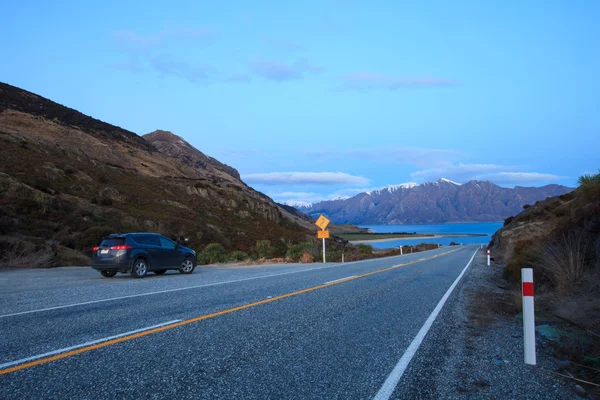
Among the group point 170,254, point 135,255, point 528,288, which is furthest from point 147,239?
point 528,288

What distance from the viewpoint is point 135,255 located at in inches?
598

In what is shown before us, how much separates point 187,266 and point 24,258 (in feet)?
24.4

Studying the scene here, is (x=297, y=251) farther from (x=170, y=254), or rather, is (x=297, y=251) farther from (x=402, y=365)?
(x=402, y=365)

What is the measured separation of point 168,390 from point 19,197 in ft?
95.5

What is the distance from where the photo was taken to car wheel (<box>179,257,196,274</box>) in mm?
17703

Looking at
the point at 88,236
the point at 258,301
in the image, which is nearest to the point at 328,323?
the point at 258,301

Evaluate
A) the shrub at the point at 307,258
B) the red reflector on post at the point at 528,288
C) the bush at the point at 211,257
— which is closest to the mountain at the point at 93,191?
the bush at the point at 211,257

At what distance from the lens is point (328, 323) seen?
7.19m

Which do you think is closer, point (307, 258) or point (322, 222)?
point (322, 222)

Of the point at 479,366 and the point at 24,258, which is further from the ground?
the point at 24,258

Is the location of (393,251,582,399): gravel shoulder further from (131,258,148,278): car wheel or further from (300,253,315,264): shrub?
(300,253,315,264): shrub

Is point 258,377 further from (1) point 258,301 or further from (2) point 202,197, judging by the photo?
(2) point 202,197

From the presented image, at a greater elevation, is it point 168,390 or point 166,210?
point 166,210

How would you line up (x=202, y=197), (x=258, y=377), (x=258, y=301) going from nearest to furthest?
(x=258, y=377), (x=258, y=301), (x=202, y=197)
